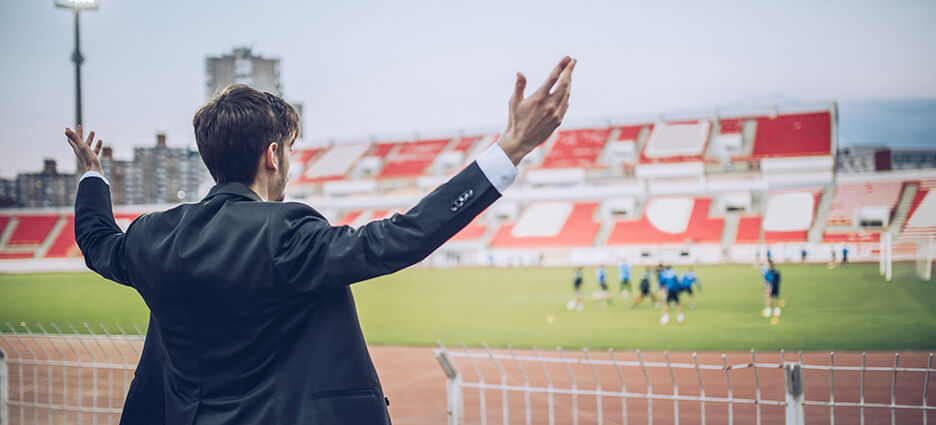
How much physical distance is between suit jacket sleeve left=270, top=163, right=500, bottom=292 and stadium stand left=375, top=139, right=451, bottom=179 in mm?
45986

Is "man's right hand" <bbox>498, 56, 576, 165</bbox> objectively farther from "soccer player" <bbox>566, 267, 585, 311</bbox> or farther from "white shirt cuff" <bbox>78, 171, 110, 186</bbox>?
"soccer player" <bbox>566, 267, 585, 311</bbox>

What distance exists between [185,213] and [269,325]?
354 millimetres

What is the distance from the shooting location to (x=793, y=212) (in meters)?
33.6

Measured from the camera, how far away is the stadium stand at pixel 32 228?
36250mm

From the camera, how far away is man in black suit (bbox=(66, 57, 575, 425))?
1.33 meters

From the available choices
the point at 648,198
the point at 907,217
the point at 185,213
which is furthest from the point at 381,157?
the point at 185,213

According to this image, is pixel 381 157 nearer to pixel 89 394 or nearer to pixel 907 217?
pixel 907 217

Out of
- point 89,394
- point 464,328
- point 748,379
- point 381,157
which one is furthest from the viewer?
point 381,157

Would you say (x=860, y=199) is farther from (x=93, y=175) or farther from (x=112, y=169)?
(x=93, y=175)

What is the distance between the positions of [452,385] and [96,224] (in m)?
2.57

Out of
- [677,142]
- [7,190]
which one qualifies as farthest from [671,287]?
[677,142]

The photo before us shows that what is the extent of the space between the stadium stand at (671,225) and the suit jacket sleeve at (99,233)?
109ft

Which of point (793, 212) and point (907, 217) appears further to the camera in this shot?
point (793, 212)

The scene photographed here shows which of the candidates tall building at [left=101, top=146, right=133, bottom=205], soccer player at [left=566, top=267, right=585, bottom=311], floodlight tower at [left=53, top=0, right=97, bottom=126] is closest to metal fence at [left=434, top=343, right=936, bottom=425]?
tall building at [left=101, top=146, right=133, bottom=205]
